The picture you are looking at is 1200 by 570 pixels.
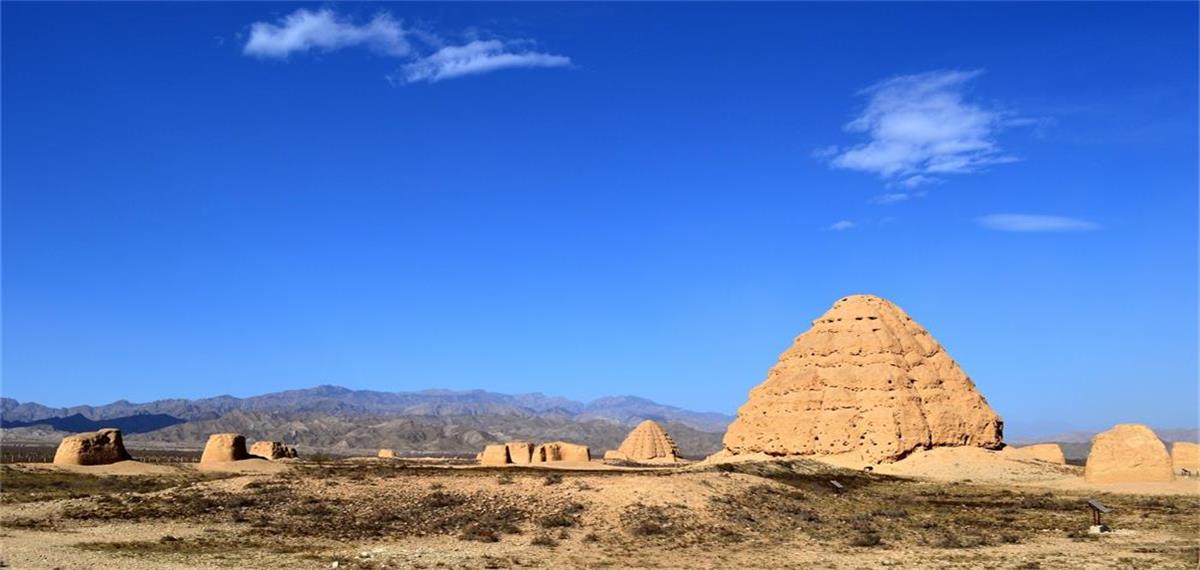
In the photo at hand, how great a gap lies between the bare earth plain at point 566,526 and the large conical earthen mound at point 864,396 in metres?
15.0

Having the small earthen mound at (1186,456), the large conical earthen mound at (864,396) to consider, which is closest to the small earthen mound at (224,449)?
the large conical earthen mound at (864,396)

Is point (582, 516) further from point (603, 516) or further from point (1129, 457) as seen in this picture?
point (1129, 457)

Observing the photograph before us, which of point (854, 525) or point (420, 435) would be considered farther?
point (420, 435)

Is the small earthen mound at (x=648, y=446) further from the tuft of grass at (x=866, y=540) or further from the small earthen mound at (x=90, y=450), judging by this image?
the tuft of grass at (x=866, y=540)

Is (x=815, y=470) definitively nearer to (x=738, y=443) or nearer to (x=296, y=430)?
(x=738, y=443)

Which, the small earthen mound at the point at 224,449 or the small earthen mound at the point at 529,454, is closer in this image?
the small earthen mound at the point at 224,449

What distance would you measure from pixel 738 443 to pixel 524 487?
29.6m

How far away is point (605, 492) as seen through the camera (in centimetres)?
2267

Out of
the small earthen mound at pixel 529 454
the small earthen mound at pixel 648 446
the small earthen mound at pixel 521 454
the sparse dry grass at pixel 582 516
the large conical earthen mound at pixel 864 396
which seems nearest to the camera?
the sparse dry grass at pixel 582 516

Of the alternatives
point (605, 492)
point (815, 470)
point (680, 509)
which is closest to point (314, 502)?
point (605, 492)

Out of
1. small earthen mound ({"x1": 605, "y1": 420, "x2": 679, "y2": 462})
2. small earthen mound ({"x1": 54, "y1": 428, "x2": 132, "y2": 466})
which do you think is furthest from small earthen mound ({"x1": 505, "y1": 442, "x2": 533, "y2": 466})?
small earthen mound ({"x1": 54, "y1": 428, "x2": 132, "y2": 466})

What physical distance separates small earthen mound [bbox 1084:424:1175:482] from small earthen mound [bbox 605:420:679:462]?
3331 cm

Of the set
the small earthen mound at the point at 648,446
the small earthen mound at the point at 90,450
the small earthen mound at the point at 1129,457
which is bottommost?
the small earthen mound at the point at 648,446

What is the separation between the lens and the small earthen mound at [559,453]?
179 ft
